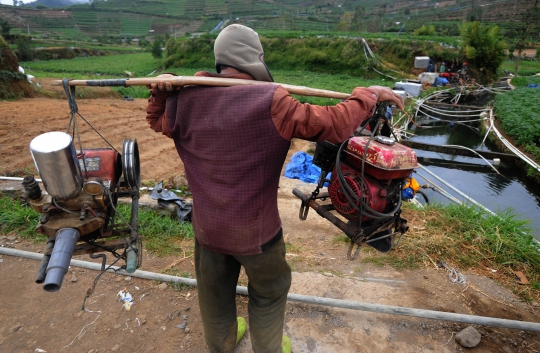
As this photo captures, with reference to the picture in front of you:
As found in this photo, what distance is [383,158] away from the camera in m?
1.83

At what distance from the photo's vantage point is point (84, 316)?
2545 mm

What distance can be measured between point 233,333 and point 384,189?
4.51 ft

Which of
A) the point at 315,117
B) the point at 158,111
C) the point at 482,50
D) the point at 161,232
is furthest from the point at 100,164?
the point at 482,50

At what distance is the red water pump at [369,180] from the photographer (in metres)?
1.89

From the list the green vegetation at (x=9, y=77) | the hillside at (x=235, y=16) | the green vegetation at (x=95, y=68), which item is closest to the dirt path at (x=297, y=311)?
the green vegetation at (x=9, y=77)

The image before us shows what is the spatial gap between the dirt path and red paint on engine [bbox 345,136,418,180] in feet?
4.32

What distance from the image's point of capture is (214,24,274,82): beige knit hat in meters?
1.53

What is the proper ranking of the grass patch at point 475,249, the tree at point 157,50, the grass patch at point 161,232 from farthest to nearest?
the tree at point 157,50, the grass patch at point 161,232, the grass patch at point 475,249

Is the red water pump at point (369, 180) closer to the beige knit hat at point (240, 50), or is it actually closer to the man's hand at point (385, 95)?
the man's hand at point (385, 95)

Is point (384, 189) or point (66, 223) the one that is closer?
point (66, 223)

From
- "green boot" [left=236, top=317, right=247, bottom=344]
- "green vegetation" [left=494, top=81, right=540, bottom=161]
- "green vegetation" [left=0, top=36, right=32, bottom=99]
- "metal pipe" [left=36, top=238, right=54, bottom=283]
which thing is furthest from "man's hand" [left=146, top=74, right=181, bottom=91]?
"green vegetation" [left=0, top=36, right=32, bottom=99]

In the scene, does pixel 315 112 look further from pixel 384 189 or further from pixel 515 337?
pixel 515 337

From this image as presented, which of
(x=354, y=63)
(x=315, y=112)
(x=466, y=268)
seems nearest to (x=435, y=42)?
(x=354, y=63)

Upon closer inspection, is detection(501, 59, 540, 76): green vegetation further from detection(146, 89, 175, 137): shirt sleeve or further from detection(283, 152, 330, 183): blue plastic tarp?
detection(146, 89, 175, 137): shirt sleeve
